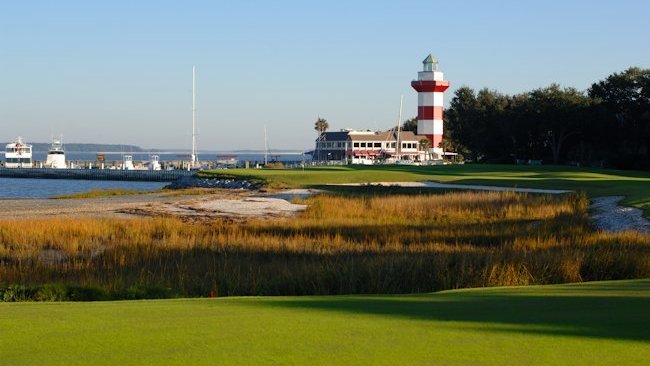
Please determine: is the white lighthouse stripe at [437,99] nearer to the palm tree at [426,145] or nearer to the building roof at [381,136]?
the palm tree at [426,145]

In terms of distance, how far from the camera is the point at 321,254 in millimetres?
20688

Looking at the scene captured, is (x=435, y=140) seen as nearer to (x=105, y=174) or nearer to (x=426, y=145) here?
(x=426, y=145)

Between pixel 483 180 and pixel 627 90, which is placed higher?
pixel 627 90

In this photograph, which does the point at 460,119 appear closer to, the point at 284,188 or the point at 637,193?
the point at 284,188

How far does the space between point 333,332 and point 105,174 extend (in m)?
115

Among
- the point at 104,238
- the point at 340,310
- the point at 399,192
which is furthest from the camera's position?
the point at 399,192

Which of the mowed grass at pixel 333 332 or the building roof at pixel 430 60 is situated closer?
the mowed grass at pixel 333 332

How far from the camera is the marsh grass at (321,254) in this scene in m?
15.5

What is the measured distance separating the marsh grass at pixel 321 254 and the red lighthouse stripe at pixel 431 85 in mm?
78572

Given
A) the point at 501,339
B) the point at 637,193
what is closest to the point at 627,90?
the point at 637,193

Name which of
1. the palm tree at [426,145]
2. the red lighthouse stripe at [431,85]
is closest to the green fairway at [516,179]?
the red lighthouse stripe at [431,85]

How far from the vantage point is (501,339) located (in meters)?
7.81

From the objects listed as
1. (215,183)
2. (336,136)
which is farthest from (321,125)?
(215,183)

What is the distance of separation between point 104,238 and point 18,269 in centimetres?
647
